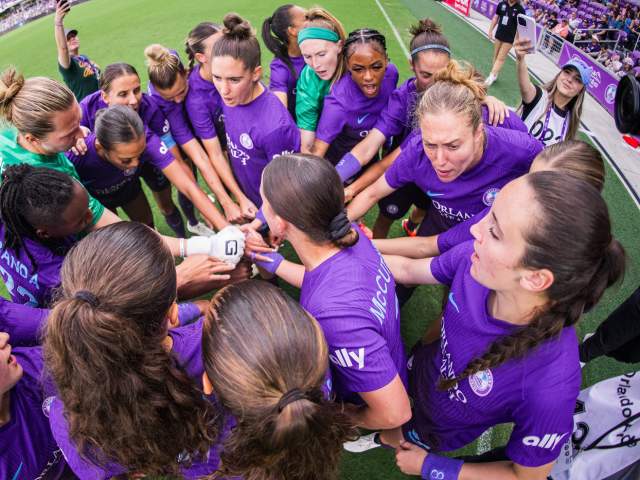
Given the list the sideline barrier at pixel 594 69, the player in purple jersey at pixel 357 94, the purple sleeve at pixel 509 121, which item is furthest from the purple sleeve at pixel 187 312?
the sideline barrier at pixel 594 69

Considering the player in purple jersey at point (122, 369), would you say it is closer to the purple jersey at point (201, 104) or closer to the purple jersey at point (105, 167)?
the purple jersey at point (105, 167)

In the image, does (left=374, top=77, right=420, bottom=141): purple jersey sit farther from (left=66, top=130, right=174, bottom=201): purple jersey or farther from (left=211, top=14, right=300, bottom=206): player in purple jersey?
(left=66, top=130, right=174, bottom=201): purple jersey

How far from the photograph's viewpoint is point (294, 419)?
3.57ft

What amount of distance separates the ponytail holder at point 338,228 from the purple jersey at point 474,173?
3.50 ft

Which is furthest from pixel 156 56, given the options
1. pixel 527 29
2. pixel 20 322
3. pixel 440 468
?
pixel 440 468

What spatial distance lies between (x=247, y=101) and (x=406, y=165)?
126 centimetres

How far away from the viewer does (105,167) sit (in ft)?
9.87

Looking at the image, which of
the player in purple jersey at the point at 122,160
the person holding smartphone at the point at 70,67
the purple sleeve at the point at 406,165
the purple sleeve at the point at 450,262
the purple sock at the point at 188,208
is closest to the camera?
the purple sleeve at the point at 450,262

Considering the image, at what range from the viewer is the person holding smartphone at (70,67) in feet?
15.5

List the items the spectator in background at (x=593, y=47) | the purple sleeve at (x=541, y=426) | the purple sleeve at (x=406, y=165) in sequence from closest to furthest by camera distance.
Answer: the purple sleeve at (x=541, y=426) → the purple sleeve at (x=406, y=165) → the spectator in background at (x=593, y=47)

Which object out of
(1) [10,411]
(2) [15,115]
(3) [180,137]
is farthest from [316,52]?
(1) [10,411]

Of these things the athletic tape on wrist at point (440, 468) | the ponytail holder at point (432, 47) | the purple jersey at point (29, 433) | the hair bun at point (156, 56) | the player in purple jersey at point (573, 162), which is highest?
the ponytail holder at point (432, 47)

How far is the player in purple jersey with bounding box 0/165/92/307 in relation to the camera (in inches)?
79.1

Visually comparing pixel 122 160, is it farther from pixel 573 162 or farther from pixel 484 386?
pixel 573 162
